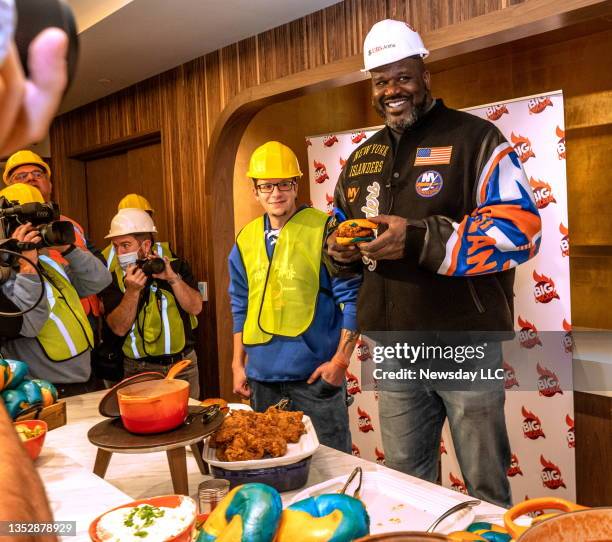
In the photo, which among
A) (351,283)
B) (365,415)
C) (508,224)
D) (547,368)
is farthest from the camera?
(365,415)

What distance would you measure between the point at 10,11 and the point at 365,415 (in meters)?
3.59

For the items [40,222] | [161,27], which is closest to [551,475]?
[40,222]

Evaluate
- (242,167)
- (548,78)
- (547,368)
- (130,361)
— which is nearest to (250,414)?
(130,361)

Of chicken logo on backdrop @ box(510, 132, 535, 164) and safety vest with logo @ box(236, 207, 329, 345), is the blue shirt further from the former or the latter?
chicken logo on backdrop @ box(510, 132, 535, 164)

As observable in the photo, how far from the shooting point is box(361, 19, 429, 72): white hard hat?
71.4 inches

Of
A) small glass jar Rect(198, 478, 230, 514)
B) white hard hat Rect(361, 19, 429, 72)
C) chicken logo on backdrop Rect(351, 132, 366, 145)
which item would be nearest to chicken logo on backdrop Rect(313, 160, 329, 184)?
chicken logo on backdrop Rect(351, 132, 366, 145)

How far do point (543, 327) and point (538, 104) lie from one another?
106 centimetres

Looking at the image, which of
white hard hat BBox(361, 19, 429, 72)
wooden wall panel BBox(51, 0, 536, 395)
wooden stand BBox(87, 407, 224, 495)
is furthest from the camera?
wooden wall panel BBox(51, 0, 536, 395)

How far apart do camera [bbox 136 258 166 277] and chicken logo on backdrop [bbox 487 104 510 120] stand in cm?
180

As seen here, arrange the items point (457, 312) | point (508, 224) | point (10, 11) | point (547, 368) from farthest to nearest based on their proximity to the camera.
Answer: point (547, 368) < point (457, 312) < point (508, 224) < point (10, 11)

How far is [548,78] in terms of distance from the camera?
12.3 ft

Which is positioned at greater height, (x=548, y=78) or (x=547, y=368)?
(x=548, y=78)

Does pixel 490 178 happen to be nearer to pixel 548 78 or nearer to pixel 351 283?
pixel 351 283

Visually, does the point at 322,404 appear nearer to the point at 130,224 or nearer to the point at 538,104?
the point at 130,224
